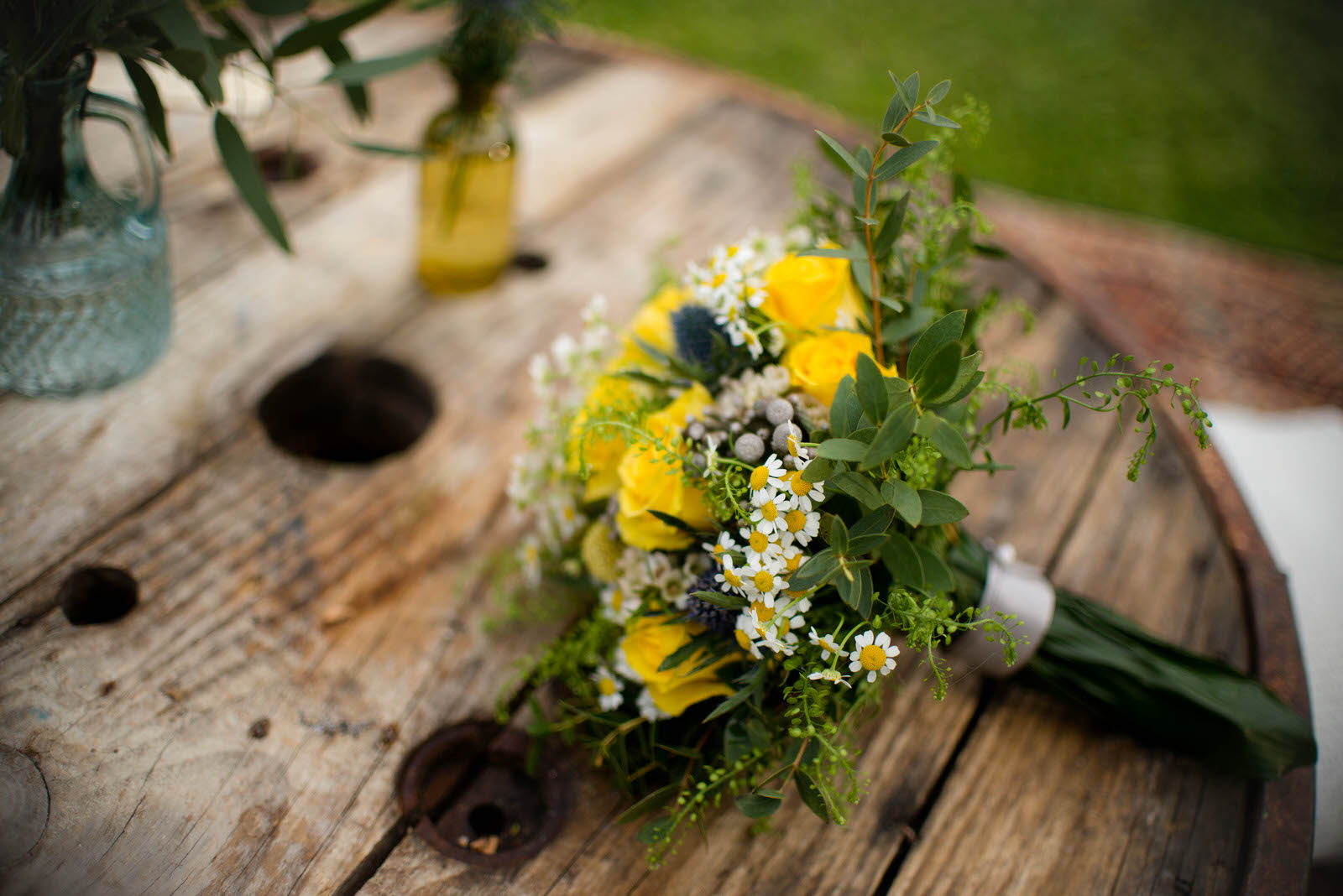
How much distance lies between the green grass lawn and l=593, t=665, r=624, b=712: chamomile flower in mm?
2767

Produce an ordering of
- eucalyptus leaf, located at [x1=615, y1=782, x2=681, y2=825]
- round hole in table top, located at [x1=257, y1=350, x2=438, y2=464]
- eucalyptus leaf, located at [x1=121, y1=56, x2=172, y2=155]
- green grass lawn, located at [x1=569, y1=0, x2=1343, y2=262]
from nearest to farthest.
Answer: eucalyptus leaf, located at [x1=615, y1=782, x2=681, y2=825] → eucalyptus leaf, located at [x1=121, y1=56, x2=172, y2=155] → round hole in table top, located at [x1=257, y1=350, x2=438, y2=464] → green grass lawn, located at [x1=569, y1=0, x2=1343, y2=262]

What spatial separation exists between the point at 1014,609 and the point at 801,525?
32cm

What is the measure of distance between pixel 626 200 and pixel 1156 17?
4.27 metres

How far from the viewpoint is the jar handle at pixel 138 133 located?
904 millimetres

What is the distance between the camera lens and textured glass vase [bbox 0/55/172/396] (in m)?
0.87

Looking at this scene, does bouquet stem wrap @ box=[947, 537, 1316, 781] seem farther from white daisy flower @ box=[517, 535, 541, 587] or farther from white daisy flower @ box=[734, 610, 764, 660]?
white daisy flower @ box=[517, 535, 541, 587]

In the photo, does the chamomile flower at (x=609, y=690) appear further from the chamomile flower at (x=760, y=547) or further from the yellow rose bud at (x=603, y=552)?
the chamomile flower at (x=760, y=547)

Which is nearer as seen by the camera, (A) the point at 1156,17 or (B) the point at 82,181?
(B) the point at 82,181

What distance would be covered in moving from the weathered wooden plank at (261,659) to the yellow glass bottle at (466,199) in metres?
0.15

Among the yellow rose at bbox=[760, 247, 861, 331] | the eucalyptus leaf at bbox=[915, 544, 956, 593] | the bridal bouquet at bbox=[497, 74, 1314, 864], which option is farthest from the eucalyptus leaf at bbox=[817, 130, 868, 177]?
the eucalyptus leaf at bbox=[915, 544, 956, 593]

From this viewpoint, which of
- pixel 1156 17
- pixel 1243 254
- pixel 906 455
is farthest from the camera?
pixel 1156 17

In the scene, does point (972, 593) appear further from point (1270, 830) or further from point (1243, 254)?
point (1243, 254)

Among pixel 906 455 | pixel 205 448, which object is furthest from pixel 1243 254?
pixel 205 448

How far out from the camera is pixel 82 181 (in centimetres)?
92
